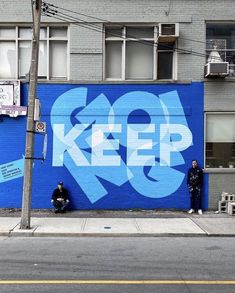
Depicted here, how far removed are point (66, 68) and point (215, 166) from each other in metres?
5.93

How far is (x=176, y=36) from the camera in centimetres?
1482

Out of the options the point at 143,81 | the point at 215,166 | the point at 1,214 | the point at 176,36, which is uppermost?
the point at 176,36

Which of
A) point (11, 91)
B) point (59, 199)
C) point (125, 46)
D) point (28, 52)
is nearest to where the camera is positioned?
point (59, 199)

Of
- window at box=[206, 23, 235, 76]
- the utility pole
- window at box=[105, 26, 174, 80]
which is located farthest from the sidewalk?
window at box=[206, 23, 235, 76]

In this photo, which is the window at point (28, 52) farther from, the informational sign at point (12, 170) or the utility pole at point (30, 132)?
the utility pole at point (30, 132)

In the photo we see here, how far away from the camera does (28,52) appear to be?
15.6 m

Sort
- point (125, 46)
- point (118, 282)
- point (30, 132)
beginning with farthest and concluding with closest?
Answer: point (125, 46) → point (30, 132) → point (118, 282)

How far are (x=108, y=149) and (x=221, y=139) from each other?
148 inches

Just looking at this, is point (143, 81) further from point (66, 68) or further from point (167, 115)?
point (66, 68)

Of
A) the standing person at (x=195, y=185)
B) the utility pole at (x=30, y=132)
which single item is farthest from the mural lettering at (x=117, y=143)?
the utility pole at (x=30, y=132)

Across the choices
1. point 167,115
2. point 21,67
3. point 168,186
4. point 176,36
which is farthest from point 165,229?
point 21,67

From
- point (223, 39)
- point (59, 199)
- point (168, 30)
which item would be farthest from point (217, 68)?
point (59, 199)

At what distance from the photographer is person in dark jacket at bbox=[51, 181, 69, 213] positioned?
47.7ft

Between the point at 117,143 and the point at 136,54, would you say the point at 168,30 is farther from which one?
the point at 117,143
